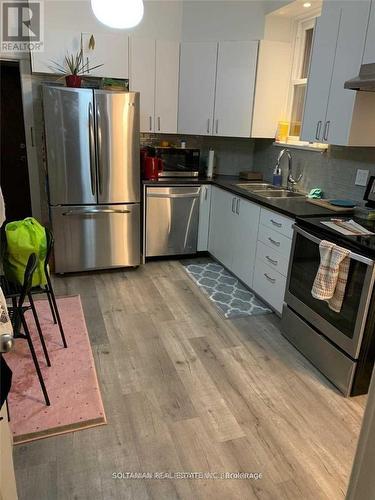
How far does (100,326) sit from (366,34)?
2.63 m

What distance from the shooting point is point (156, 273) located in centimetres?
378

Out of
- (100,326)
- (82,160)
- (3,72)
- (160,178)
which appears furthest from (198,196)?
(3,72)

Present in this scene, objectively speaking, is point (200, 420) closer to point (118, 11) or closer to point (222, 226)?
point (222, 226)

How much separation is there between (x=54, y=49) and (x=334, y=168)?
2.71m

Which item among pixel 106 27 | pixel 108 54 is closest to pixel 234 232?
pixel 108 54

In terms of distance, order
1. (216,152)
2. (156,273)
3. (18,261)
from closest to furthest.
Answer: (18,261), (156,273), (216,152)

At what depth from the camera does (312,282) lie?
7.61 feet

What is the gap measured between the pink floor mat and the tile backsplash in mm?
2270

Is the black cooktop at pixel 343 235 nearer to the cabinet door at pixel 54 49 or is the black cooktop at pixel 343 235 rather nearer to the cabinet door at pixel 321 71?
the cabinet door at pixel 321 71

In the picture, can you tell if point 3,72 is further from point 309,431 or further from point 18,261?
point 309,431

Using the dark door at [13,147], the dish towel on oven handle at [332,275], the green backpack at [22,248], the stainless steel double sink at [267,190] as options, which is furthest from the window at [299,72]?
the dark door at [13,147]

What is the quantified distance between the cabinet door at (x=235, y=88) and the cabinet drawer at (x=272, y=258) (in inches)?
53.2

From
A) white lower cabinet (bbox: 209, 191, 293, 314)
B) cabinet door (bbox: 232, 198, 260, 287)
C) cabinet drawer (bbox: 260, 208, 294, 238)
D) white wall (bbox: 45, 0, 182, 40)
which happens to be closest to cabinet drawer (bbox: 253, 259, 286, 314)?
white lower cabinet (bbox: 209, 191, 293, 314)

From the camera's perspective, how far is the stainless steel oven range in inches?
76.7
